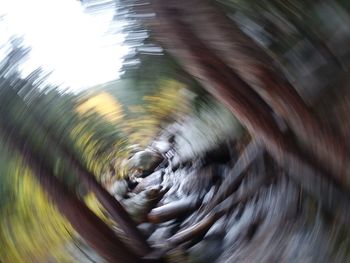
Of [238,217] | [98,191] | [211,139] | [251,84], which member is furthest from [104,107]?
[251,84]

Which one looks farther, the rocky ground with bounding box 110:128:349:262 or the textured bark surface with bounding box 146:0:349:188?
the rocky ground with bounding box 110:128:349:262

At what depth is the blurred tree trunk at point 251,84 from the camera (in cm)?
110

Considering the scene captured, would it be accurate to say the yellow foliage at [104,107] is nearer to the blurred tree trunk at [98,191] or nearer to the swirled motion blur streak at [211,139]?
the swirled motion blur streak at [211,139]

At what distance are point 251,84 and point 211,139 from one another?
1.26 metres

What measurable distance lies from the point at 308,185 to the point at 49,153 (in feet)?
2.85

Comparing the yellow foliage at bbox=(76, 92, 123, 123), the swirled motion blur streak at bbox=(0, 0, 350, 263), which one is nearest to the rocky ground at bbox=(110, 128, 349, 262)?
the swirled motion blur streak at bbox=(0, 0, 350, 263)

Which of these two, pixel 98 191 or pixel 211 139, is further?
pixel 211 139

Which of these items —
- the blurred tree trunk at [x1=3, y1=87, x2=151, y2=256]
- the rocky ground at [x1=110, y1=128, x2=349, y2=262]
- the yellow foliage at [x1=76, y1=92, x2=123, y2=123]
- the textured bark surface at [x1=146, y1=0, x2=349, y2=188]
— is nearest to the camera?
the textured bark surface at [x1=146, y1=0, x2=349, y2=188]

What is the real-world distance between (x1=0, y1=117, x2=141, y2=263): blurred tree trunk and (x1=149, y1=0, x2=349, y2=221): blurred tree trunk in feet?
1.92

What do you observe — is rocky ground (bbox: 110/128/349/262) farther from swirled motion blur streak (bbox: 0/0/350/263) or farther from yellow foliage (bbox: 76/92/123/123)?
yellow foliage (bbox: 76/92/123/123)

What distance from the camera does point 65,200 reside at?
1312 mm

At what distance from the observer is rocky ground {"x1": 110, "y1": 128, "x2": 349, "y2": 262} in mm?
1212

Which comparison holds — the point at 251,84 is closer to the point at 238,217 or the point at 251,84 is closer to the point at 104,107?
the point at 238,217

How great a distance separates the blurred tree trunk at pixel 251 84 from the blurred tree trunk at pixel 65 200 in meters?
0.59
